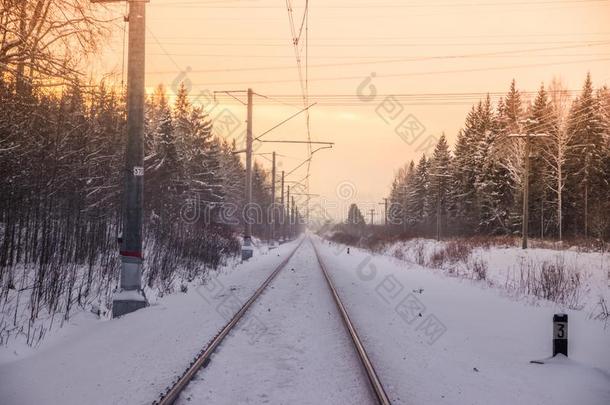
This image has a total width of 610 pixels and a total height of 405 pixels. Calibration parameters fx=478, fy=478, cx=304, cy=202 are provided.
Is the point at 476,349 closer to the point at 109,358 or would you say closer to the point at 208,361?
the point at 208,361

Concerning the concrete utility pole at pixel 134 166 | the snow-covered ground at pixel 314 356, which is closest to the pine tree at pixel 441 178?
the snow-covered ground at pixel 314 356

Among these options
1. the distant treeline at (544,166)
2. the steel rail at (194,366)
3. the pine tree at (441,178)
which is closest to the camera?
the steel rail at (194,366)

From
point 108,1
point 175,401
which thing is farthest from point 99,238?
point 175,401

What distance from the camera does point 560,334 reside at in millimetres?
7129

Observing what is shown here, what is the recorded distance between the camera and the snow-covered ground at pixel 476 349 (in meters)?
5.66

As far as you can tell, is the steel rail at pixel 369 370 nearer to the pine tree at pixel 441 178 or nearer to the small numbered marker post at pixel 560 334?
the small numbered marker post at pixel 560 334

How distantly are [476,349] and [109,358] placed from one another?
5626 millimetres

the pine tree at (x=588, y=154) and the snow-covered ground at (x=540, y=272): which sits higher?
the pine tree at (x=588, y=154)

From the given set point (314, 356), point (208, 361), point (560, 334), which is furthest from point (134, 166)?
point (560, 334)

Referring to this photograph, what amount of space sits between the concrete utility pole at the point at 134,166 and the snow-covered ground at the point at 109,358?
0.67 metres

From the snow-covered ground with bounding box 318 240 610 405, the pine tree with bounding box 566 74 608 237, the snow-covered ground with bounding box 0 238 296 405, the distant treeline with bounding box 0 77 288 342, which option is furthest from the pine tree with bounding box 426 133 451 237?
the snow-covered ground with bounding box 0 238 296 405

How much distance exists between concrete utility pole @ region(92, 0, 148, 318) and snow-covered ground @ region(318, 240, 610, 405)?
180 inches

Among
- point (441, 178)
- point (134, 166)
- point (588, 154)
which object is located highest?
point (588, 154)

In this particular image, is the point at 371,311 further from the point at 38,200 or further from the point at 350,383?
the point at 38,200
